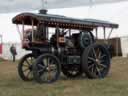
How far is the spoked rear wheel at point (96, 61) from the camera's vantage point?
1499 cm

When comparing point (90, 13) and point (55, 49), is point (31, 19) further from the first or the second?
point (90, 13)

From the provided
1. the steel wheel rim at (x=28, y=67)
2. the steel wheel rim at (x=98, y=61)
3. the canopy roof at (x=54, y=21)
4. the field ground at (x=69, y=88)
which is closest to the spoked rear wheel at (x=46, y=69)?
the field ground at (x=69, y=88)

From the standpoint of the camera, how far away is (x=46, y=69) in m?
14.1

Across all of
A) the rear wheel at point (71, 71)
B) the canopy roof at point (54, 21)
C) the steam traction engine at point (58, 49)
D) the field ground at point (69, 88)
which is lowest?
the field ground at point (69, 88)

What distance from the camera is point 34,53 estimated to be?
48.5 ft

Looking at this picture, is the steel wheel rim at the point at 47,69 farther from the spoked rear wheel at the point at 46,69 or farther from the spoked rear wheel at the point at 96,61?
the spoked rear wheel at the point at 96,61

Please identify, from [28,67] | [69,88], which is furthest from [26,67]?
[69,88]

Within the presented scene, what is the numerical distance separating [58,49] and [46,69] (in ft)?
3.74

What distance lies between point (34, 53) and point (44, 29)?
0.87 meters

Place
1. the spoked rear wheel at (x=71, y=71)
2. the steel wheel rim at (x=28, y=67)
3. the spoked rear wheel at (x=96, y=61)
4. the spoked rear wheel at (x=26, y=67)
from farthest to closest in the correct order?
the spoked rear wheel at (x=71, y=71), the spoked rear wheel at (x=26, y=67), the steel wheel rim at (x=28, y=67), the spoked rear wheel at (x=96, y=61)

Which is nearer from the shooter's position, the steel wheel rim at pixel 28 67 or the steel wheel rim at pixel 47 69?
the steel wheel rim at pixel 47 69

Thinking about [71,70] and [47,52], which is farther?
[71,70]

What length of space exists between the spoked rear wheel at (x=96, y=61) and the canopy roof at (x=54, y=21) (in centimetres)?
84

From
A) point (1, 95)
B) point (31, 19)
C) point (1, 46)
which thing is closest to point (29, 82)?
point (31, 19)
